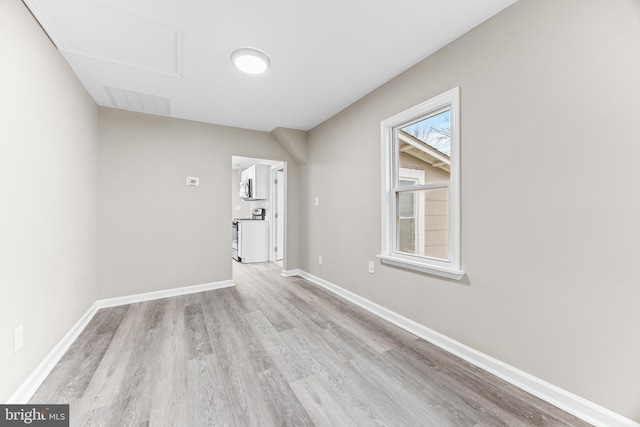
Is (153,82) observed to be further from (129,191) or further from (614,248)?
(614,248)

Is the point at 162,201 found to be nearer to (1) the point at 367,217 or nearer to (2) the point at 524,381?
(1) the point at 367,217

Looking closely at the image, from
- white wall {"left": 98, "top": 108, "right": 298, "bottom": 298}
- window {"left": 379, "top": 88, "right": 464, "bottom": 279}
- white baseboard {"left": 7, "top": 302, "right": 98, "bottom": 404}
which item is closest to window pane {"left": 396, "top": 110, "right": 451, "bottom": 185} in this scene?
window {"left": 379, "top": 88, "right": 464, "bottom": 279}

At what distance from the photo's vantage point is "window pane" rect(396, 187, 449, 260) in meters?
2.16

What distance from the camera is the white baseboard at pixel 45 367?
1.45 meters

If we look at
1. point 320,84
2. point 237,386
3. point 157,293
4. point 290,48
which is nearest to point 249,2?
point 290,48

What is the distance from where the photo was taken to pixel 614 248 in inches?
49.9

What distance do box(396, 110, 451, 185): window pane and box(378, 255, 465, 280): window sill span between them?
0.74 metres

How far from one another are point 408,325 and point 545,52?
2.21 m

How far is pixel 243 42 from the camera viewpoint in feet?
6.34

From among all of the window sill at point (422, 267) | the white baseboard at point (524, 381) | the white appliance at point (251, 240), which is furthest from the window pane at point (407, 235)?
the white appliance at point (251, 240)

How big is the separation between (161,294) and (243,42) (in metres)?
3.10

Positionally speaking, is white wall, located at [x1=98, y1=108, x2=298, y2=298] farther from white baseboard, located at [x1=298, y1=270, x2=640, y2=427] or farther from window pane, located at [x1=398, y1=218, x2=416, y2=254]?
white baseboard, located at [x1=298, y1=270, x2=640, y2=427]

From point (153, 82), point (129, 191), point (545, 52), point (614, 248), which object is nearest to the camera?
point (614, 248)

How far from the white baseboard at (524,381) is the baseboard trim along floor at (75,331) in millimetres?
2591
